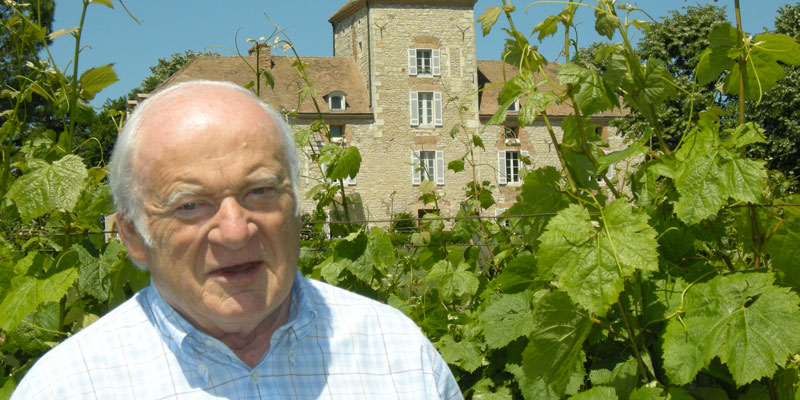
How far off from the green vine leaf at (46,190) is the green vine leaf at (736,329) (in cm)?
181

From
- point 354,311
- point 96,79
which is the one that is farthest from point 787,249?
point 96,79

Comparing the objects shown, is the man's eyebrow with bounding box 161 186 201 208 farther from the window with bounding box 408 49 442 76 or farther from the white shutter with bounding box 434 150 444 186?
the window with bounding box 408 49 442 76

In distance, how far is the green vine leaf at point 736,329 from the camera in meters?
1.89

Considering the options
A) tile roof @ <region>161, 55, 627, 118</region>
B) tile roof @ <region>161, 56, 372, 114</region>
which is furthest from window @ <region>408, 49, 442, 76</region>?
tile roof @ <region>161, 56, 372, 114</region>

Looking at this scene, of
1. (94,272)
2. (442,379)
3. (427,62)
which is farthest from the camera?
(427,62)

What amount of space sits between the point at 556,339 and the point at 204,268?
41.5 inches

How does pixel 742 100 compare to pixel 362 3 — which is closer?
pixel 742 100

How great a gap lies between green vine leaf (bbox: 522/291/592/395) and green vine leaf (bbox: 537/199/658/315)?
0.13m

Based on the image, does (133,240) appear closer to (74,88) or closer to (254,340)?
(254,340)

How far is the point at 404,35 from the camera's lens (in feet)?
94.1

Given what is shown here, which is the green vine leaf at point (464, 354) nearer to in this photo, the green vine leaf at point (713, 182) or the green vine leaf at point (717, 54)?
the green vine leaf at point (713, 182)

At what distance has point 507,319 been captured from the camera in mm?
2434

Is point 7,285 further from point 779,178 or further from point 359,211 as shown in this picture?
point 779,178

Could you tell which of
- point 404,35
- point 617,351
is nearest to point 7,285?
point 617,351
